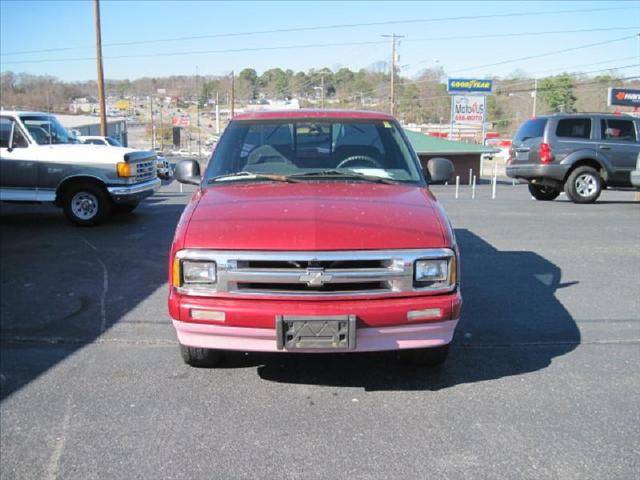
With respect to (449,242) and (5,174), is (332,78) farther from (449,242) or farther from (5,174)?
(449,242)

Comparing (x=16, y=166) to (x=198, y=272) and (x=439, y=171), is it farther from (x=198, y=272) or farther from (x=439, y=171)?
(x=198, y=272)

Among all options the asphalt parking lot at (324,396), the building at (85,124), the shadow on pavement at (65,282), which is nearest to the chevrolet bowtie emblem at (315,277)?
the asphalt parking lot at (324,396)

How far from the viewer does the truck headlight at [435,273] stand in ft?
12.0

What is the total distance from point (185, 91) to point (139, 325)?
351ft

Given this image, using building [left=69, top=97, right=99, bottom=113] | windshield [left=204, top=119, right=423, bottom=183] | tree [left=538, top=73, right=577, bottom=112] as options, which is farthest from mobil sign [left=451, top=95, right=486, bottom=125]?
building [left=69, top=97, right=99, bottom=113]

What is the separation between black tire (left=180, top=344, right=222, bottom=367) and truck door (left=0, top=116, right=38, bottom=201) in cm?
736

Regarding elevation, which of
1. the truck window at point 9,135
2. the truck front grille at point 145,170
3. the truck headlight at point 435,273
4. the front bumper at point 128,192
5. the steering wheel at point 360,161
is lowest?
the front bumper at point 128,192

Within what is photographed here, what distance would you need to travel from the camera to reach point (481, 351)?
474 centimetres

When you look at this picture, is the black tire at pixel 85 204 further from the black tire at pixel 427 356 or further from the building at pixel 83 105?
the building at pixel 83 105

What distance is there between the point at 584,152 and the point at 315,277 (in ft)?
37.8

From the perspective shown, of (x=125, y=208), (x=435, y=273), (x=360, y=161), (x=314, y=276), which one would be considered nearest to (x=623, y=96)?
(x=125, y=208)

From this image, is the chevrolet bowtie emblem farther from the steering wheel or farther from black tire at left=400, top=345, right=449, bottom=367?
the steering wheel

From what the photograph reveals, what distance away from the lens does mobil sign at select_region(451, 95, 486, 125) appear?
174 ft

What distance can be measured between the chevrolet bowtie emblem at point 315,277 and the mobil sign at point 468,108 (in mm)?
51740
